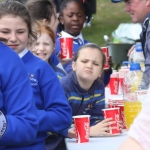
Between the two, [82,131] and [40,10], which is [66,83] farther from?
[40,10]

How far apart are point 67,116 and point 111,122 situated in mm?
603

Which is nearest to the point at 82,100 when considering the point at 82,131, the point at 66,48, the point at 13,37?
the point at 82,131

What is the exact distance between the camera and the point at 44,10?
4656mm

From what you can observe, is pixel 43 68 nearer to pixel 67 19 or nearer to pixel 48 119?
pixel 48 119

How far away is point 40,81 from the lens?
2756 mm

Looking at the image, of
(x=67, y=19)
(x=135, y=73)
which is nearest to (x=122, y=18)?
(x=67, y=19)

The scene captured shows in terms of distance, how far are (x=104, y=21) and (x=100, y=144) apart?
17.4 meters

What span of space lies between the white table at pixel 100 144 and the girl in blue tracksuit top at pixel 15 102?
76 cm

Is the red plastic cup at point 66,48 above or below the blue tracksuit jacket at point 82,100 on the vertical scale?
above

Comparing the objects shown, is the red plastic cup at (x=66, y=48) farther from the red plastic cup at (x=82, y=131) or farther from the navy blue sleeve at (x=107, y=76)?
the red plastic cup at (x=82, y=131)

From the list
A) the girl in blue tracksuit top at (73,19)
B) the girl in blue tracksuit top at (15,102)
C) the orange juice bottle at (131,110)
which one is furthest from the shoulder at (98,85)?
the girl in blue tracksuit top at (73,19)

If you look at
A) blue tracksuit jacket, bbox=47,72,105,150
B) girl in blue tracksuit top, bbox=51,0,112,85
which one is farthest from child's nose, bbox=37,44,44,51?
girl in blue tracksuit top, bbox=51,0,112,85

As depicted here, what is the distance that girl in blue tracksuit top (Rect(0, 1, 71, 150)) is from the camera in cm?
269

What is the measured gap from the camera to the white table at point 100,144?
118 inches
